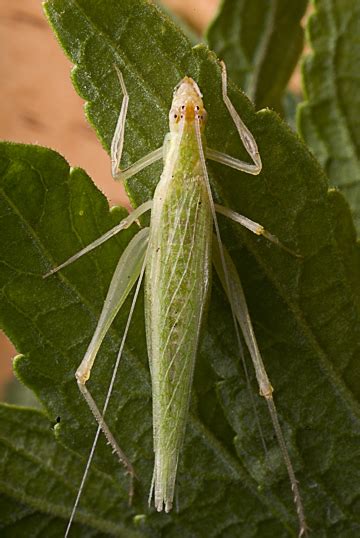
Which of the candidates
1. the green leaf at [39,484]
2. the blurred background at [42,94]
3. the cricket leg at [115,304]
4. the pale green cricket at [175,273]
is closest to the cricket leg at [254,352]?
the pale green cricket at [175,273]

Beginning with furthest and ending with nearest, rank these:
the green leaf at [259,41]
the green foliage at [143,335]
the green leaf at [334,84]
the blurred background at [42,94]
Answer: the blurred background at [42,94] < the green leaf at [259,41] < the green leaf at [334,84] < the green foliage at [143,335]

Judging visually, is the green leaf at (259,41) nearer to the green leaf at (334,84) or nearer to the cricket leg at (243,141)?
the green leaf at (334,84)

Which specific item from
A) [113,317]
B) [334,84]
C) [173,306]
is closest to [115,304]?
[113,317]

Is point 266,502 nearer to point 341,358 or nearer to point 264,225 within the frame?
point 341,358

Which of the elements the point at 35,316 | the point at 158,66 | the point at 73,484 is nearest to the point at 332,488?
A: the point at 73,484

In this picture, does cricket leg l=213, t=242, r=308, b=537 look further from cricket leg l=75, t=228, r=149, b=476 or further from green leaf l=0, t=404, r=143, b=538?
green leaf l=0, t=404, r=143, b=538

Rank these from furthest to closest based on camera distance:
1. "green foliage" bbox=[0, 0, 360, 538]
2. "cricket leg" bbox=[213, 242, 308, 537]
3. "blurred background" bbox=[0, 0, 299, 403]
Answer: "blurred background" bbox=[0, 0, 299, 403] → "cricket leg" bbox=[213, 242, 308, 537] → "green foliage" bbox=[0, 0, 360, 538]

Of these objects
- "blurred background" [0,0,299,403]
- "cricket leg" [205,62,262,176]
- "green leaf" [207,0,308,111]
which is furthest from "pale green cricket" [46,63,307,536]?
"blurred background" [0,0,299,403]
